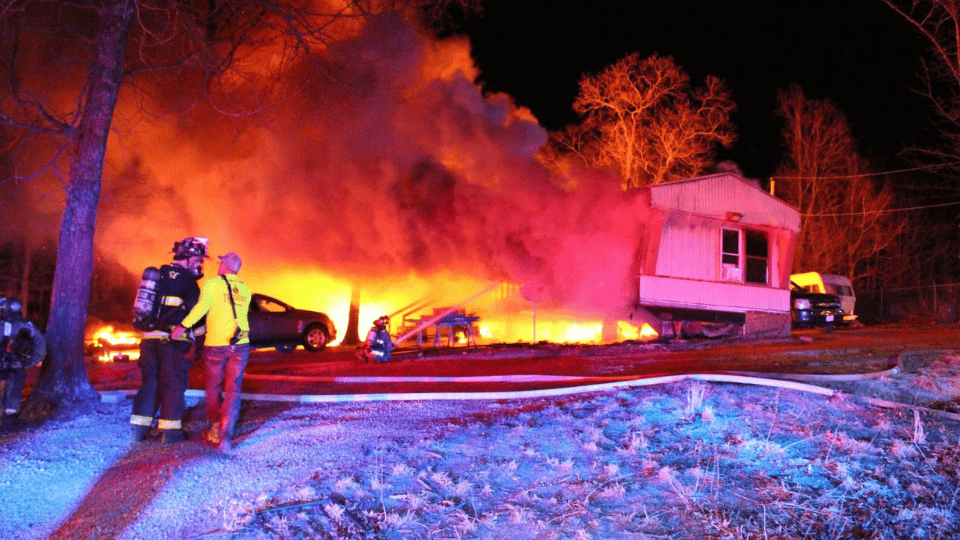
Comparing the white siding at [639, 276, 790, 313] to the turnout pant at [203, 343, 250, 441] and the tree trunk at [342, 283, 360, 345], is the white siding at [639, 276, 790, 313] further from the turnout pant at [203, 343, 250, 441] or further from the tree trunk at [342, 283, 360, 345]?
the turnout pant at [203, 343, 250, 441]

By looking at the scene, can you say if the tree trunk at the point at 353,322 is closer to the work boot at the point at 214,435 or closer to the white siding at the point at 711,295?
the white siding at the point at 711,295

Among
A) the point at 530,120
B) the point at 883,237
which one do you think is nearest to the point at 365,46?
the point at 530,120

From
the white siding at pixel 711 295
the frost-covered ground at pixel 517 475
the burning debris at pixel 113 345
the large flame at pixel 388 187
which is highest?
the large flame at pixel 388 187

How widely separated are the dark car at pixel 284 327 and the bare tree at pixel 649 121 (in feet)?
41.1

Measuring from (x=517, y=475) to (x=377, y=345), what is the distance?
648 cm

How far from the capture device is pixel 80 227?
20.2ft

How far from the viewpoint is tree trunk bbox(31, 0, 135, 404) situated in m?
5.95

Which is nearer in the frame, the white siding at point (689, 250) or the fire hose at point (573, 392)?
the fire hose at point (573, 392)

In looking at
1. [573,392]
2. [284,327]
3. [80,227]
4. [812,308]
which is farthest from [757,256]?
[80,227]

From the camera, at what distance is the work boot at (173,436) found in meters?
4.87

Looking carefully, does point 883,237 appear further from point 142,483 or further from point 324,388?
point 142,483

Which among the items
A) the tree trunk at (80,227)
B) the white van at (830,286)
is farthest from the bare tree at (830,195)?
the tree trunk at (80,227)

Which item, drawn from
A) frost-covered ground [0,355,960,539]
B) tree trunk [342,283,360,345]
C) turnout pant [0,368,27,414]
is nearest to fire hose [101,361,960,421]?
frost-covered ground [0,355,960,539]

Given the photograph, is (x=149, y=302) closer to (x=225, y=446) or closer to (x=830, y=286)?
(x=225, y=446)
